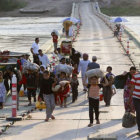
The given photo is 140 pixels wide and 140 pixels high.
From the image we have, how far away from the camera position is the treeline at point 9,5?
12606cm

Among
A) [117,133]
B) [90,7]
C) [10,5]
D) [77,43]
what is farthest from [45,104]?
[10,5]

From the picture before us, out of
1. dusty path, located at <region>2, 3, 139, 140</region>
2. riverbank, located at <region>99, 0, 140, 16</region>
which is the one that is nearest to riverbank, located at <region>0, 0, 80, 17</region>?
riverbank, located at <region>99, 0, 140, 16</region>

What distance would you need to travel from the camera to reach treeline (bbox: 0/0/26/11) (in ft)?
414

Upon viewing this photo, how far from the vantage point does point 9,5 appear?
127 metres

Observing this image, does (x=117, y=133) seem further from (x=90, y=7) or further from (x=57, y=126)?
(x=90, y=7)

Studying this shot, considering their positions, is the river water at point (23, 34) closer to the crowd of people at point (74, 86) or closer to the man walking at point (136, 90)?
the crowd of people at point (74, 86)

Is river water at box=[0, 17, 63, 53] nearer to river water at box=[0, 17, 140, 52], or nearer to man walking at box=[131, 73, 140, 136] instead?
river water at box=[0, 17, 140, 52]

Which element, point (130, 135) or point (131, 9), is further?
point (131, 9)

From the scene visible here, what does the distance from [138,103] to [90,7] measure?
338ft

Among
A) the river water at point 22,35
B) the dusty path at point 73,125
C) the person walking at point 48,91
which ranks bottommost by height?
the dusty path at point 73,125

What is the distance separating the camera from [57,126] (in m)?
12.0

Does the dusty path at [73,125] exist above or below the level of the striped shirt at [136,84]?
below

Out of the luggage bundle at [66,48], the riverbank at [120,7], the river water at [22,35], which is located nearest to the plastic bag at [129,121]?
the luggage bundle at [66,48]

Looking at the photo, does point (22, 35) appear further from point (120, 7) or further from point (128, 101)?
point (120, 7)
